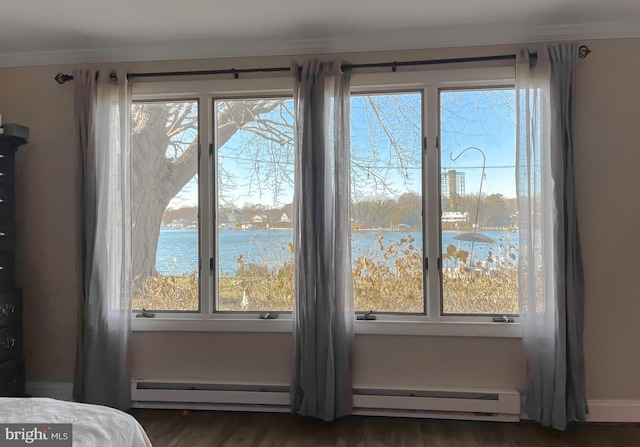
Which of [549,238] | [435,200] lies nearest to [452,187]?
[435,200]

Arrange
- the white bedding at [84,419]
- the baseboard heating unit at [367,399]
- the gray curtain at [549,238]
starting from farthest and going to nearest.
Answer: the baseboard heating unit at [367,399] → the gray curtain at [549,238] → the white bedding at [84,419]

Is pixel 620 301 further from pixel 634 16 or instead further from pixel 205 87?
pixel 205 87

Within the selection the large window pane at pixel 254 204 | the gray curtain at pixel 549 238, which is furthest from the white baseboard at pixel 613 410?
the large window pane at pixel 254 204

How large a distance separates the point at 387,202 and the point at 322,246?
55 cm

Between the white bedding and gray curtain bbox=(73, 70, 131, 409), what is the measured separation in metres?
1.47

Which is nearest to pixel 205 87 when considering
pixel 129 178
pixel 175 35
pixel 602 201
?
pixel 175 35

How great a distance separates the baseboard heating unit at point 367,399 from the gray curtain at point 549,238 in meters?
0.25

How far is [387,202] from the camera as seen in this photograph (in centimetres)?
309

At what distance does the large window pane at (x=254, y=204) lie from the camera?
3176mm

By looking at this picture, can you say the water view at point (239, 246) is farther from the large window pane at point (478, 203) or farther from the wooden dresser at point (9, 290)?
the wooden dresser at point (9, 290)

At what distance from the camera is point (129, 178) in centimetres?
312

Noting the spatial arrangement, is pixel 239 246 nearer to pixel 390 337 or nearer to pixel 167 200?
pixel 167 200

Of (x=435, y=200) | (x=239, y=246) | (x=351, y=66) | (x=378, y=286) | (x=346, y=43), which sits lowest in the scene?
(x=378, y=286)

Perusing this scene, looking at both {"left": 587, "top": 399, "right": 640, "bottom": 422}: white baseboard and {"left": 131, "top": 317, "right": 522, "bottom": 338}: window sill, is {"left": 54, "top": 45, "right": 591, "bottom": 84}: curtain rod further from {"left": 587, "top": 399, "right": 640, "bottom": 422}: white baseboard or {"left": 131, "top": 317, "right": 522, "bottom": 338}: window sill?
{"left": 587, "top": 399, "right": 640, "bottom": 422}: white baseboard
